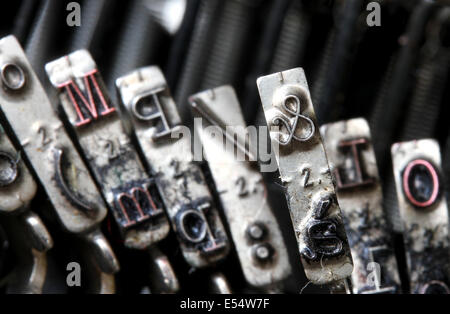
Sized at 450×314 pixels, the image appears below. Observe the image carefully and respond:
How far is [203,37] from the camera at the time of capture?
117 inches

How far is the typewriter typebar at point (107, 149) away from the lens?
6.37 feet

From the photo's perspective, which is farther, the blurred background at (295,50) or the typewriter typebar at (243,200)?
the blurred background at (295,50)

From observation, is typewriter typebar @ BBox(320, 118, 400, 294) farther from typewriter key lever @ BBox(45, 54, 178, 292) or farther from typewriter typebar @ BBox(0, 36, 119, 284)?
typewriter typebar @ BBox(0, 36, 119, 284)

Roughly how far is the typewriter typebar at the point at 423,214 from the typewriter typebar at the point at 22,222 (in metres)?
1.29

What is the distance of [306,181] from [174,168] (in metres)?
0.47

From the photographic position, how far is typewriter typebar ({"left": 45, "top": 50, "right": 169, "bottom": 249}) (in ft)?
6.37

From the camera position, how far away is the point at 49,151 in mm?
1882

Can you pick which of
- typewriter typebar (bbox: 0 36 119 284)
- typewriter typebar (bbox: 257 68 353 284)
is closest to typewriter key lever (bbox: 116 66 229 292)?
typewriter typebar (bbox: 0 36 119 284)

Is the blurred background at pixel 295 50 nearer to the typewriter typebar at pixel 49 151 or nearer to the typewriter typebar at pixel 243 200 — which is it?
the typewriter typebar at pixel 243 200

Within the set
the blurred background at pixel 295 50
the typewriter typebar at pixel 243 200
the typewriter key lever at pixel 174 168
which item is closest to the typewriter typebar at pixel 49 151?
the typewriter key lever at pixel 174 168

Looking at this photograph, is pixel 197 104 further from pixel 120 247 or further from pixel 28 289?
pixel 28 289

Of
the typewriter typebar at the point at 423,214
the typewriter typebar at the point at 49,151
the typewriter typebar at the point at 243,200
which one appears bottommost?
the typewriter typebar at the point at 423,214

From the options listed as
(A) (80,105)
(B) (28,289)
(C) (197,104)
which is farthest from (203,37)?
(B) (28,289)
